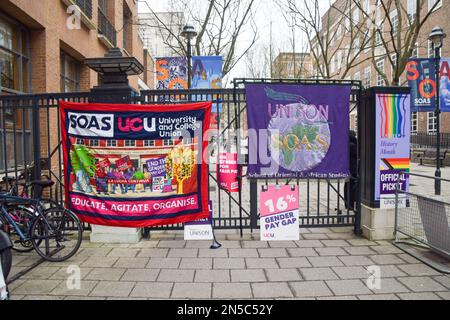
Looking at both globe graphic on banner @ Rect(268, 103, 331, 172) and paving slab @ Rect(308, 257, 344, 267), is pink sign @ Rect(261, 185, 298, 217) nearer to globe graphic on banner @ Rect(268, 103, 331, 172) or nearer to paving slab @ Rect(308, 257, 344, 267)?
globe graphic on banner @ Rect(268, 103, 331, 172)

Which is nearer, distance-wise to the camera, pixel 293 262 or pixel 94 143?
pixel 293 262

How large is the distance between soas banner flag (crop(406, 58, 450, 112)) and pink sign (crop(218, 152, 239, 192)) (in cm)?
763

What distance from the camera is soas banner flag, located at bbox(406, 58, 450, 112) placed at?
32.4 ft

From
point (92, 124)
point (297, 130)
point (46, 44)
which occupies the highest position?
point (46, 44)

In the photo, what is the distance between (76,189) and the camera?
205 inches

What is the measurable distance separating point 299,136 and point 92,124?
3474mm

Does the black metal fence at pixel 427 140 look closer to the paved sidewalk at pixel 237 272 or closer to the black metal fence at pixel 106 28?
the paved sidewalk at pixel 237 272

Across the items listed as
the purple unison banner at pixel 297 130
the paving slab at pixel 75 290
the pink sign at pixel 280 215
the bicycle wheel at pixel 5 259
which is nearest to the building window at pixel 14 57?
the bicycle wheel at pixel 5 259

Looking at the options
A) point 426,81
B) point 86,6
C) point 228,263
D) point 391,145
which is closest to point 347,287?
point 228,263

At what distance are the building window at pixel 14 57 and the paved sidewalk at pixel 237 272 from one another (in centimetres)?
513

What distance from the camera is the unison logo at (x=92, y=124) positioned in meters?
5.11

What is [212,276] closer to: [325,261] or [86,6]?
[325,261]

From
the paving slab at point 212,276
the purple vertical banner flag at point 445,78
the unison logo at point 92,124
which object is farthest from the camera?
the purple vertical banner flag at point 445,78

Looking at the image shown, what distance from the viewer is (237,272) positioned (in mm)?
4211
